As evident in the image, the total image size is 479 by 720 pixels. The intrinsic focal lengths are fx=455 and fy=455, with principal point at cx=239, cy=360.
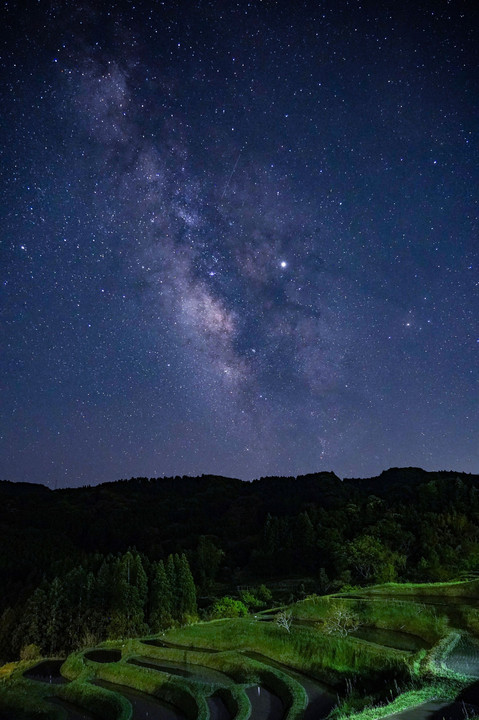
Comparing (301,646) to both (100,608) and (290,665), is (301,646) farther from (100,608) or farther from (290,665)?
(100,608)

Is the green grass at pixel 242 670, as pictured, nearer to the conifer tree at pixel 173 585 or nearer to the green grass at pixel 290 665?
the green grass at pixel 290 665

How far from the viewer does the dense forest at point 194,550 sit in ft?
230

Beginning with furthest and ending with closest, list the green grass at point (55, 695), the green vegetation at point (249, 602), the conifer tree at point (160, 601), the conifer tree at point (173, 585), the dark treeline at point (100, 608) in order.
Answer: the conifer tree at point (173, 585)
the conifer tree at point (160, 601)
the dark treeline at point (100, 608)
the green grass at point (55, 695)
the green vegetation at point (249, 602)

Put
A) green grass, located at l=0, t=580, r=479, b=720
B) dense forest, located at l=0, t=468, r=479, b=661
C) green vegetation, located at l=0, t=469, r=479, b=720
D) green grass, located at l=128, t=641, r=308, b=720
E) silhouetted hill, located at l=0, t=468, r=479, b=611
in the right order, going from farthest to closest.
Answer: silhouetted hill, located at l=0, t=468, r=479, b=611
dense forest, located at l=0, t=468, r=479, b=661
green vegetation, located at l=0, t=469, r=479, b=720
green grass, located at l=128, t=641, r=308, b=720
green grass, located at l=0, t=580, r=479, b=720

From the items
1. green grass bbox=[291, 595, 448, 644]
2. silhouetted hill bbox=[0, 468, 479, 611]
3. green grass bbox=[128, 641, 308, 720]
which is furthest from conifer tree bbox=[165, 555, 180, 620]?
green grass bbox=[291, 595, 448, 644]

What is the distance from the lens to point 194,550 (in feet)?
371

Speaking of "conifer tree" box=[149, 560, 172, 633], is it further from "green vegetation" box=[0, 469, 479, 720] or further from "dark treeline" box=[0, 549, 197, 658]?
"green vegetation" box=[0, 469, 479, 720]

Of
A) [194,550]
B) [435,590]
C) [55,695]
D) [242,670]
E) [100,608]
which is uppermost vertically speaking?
[194,550]

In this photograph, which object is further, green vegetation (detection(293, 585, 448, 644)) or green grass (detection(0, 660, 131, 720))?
green vegetation (detection(293, 585, 448, 644))

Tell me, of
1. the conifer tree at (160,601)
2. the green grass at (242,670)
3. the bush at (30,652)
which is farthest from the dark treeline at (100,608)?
the green grass at (242,670)

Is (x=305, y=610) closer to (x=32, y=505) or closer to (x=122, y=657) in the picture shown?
(x=122, y=657)

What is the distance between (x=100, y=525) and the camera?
137 metres

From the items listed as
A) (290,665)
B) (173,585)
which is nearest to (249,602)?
(173,585)

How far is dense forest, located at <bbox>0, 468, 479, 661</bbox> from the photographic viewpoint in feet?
230
